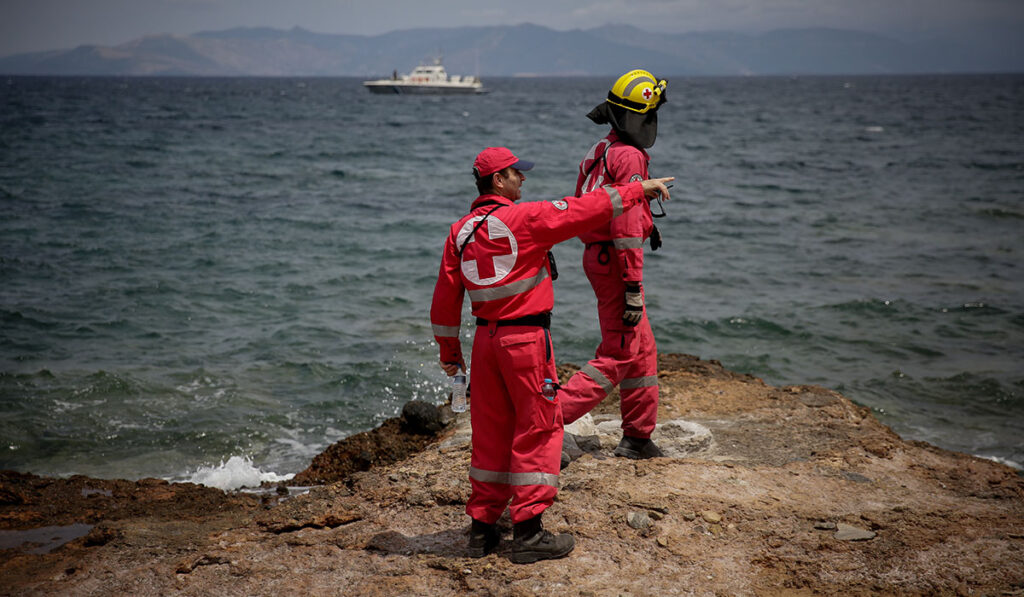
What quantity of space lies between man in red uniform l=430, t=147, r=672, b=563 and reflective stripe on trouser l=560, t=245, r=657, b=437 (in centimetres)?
99

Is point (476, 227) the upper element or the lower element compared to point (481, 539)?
upper

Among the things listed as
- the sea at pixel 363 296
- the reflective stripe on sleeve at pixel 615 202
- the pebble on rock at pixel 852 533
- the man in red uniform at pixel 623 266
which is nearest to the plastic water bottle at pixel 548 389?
the reflective stripe on sleeve at pixel 615 202

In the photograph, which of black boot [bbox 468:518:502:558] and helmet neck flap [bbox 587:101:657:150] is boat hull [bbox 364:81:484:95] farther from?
black boot [bbox 468:518:502:558]

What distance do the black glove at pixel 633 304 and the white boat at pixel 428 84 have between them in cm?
10453

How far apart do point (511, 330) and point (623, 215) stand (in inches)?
53.7

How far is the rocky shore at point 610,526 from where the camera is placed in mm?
3992

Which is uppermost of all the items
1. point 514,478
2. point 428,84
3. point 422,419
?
point 428,84

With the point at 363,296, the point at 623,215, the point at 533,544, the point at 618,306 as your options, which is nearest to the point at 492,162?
the point at 623,215

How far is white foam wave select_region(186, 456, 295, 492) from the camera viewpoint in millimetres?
7035

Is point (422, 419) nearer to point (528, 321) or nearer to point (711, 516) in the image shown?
point (711, 516)

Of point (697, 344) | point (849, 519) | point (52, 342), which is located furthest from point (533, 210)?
point (52, 342)

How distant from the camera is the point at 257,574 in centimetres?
415

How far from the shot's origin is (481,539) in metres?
4.23

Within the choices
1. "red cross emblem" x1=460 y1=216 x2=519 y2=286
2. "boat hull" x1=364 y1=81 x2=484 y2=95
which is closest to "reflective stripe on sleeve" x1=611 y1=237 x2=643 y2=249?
"red cross emblem" x1=460 y1=216 x2=519 y2=286
